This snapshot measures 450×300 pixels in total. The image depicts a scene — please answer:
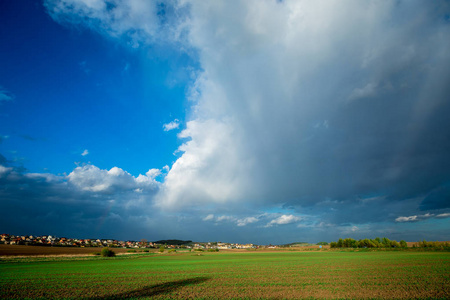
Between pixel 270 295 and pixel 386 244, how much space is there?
224382 mm

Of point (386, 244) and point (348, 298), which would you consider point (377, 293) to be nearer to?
point (348, 298)

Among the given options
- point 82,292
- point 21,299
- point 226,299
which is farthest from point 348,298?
point 21,299

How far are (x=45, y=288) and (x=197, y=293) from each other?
1871 centimetres

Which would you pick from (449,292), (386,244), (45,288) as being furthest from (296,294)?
(386,244)

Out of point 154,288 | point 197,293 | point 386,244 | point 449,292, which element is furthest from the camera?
point 386,244

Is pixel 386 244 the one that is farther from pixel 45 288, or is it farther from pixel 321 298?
pixel 45 288

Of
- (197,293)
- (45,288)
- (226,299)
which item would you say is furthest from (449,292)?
(45,288)

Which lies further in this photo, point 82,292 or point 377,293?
point 82,292

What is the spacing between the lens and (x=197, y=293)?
24.3m

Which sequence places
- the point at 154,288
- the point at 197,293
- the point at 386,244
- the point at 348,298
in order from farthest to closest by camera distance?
the point at 386,244 < the point at 154,288 < the point at 197,293 < the point at 348,298

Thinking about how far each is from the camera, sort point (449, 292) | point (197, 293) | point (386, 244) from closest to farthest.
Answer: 1. point (449, 292)
2. point (197, 293)
3. point (386, 244)

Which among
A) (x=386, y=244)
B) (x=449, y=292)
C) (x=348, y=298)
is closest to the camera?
(x=348, y=298)

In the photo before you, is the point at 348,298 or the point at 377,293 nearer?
the point at 348,298

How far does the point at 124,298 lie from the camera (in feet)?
73.5
